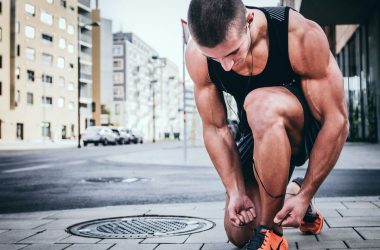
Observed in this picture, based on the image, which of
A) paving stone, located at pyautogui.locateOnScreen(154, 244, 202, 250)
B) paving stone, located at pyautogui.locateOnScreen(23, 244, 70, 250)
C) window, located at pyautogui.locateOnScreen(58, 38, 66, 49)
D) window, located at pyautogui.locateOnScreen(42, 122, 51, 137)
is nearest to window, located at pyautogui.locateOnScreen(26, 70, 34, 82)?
window, located at pyautogui.locateOnScreen(42, 122, 51, 137)

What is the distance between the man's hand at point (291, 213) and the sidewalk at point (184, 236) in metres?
0.65

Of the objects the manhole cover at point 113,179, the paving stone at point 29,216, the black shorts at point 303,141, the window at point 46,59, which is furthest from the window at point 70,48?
the black shorts at point 303,141

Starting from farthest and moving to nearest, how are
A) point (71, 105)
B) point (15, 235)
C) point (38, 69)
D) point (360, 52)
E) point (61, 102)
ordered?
point (71, 105), point (61, 102), point (38, 69), point (360, 52), point (15, 235)

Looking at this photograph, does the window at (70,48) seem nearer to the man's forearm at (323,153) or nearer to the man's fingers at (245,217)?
the man's fingers at (245,217)

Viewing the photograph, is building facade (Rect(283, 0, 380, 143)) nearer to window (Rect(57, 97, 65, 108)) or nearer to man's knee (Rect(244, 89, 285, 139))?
man's knee (Rect(244, 89, 285, 139))

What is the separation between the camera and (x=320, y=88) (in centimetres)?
258

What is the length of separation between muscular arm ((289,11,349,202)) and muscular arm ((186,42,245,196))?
41 cm

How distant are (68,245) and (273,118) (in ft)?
5.67

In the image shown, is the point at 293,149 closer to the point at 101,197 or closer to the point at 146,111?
the point at 101,197

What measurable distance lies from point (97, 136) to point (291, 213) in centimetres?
3534

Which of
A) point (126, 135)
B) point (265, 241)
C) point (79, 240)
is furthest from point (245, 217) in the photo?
point (126, 135)

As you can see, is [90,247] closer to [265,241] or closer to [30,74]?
[265,241]

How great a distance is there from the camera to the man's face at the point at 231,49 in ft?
7.05

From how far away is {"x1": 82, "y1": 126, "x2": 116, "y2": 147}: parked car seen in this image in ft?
121
